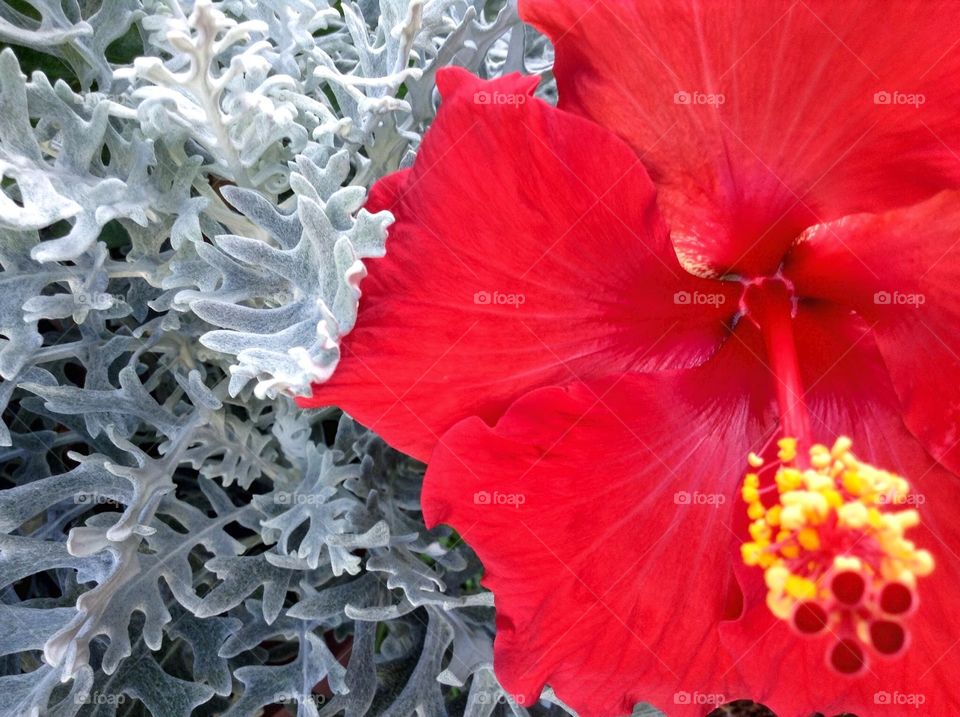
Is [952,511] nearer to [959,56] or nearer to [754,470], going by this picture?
[754,470]

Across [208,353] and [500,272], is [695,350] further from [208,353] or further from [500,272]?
[208,353]

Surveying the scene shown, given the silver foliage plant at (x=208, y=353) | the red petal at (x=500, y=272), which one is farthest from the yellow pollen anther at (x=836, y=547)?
the silver foliage plant at (x=208, y=353)

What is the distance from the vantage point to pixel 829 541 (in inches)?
25.8

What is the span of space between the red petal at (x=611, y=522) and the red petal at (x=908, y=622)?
0.04 meters

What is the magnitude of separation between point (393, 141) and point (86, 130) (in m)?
0.26

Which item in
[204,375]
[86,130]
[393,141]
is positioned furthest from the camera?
[204,375]

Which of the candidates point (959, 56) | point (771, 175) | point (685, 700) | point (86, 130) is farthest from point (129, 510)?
point (959, 56)

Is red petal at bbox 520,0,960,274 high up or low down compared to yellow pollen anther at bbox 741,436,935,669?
up

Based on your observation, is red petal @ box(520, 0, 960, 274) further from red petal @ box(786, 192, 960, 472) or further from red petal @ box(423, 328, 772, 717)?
red petal @ box(423, 328, 772, 717)

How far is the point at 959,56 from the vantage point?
653 millimetres

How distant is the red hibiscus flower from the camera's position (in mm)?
667

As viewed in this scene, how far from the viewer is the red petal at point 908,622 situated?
0.77 m

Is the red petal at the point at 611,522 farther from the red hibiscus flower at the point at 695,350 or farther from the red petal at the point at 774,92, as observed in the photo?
the red petal at the point at 774,92

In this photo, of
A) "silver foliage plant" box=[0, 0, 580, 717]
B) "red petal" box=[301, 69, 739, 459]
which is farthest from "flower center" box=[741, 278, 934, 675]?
"silver foliage plant" box=[0, 0, 580, 717]
